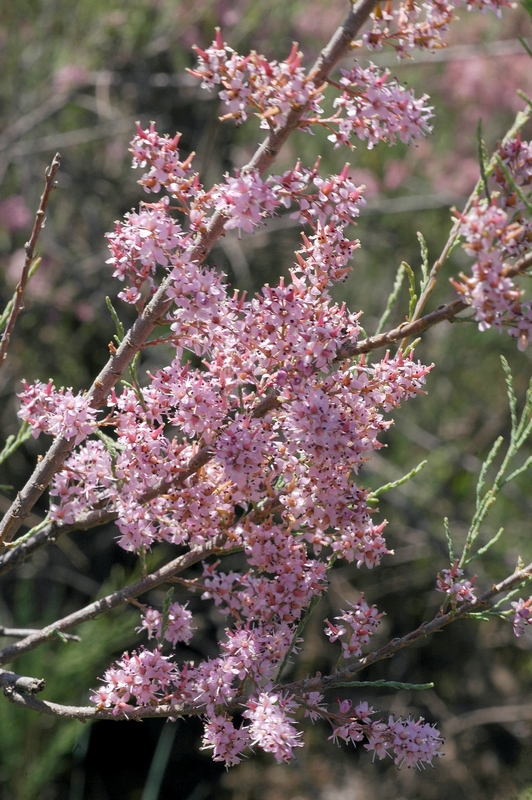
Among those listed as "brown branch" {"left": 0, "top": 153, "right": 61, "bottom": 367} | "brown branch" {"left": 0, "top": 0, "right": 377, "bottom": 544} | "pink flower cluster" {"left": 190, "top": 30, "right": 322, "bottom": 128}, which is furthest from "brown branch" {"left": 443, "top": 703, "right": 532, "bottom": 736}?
"pink flower cluster" {"left": 190, "top": 30, "right": 322, "bottom": 128}

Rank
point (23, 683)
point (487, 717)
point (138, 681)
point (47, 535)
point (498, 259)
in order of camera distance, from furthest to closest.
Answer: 1. point (487, 717)
2. point (47, 535)
3. point (23, 683)
4. point (138, 681)
5. point (498, 259)

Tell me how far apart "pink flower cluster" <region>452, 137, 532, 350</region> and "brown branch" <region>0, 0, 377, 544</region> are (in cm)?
32

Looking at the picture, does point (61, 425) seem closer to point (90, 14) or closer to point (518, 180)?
point (518, 180)

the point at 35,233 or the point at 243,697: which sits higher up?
the point at 35,233

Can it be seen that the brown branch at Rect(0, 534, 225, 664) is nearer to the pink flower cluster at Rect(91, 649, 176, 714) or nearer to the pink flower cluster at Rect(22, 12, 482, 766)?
the pink flower cluster at Rect(22, 12, 482, 766)

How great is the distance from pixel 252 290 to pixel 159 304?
3654 millimetres

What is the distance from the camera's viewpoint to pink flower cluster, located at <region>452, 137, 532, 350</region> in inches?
41.3

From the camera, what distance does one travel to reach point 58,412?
1.36m

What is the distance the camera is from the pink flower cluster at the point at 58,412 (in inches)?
53.0

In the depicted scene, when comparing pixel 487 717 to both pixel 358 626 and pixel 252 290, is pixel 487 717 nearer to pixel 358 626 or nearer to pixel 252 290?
pixel 252 290

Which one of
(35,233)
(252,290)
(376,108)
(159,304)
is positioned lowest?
(159,304)

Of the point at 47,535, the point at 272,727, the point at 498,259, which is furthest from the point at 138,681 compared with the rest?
the point at 498,259

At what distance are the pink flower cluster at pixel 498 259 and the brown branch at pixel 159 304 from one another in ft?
1.04

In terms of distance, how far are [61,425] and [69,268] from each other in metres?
3.48
